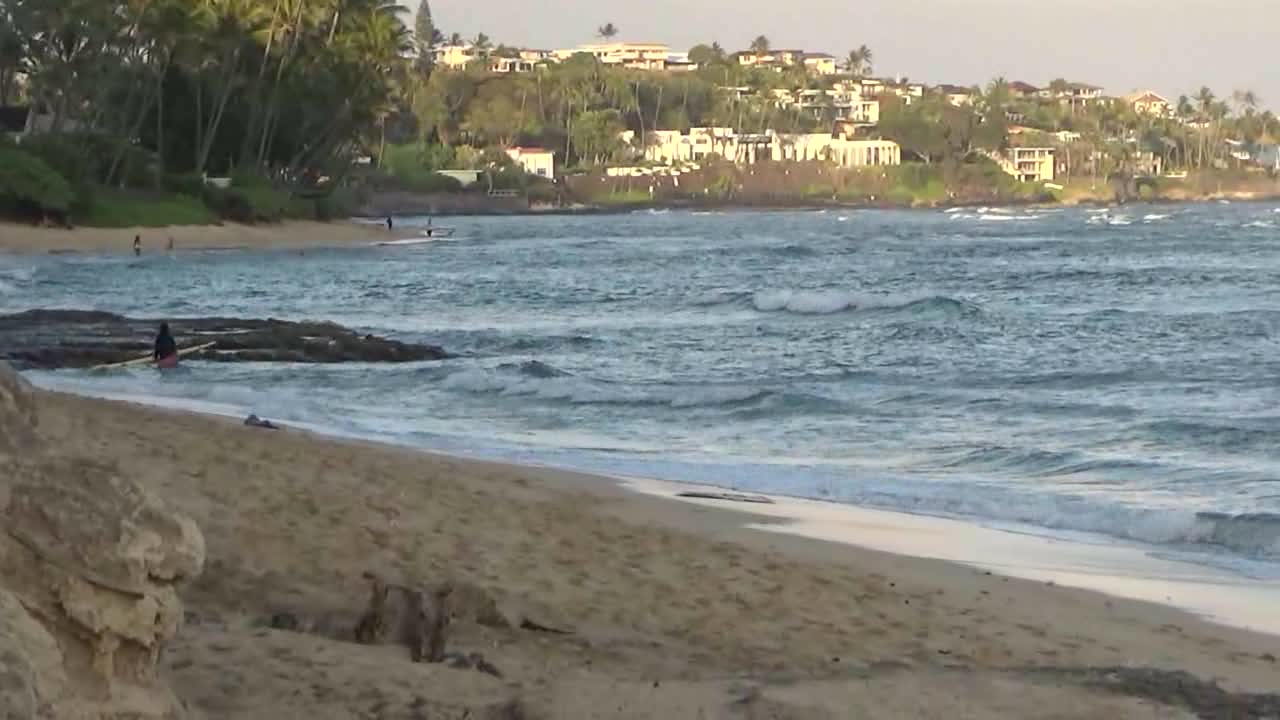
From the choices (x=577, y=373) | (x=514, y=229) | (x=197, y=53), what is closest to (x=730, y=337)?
(x=577, y=373)

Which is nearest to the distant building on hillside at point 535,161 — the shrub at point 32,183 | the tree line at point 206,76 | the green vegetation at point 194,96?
the tree line at point 206,76

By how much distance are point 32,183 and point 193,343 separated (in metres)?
40.9

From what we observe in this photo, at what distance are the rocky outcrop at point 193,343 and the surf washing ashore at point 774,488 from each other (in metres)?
0.85

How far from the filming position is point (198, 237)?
70.9m

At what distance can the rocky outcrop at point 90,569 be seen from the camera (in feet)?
13.6

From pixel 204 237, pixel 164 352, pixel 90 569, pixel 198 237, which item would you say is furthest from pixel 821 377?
pixel 204 237

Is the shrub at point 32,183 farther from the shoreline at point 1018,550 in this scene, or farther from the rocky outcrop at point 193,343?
the shoreline at point 1018,550

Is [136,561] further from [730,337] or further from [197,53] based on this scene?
[197,53]

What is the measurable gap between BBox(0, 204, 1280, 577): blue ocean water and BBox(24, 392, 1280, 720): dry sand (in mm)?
2893

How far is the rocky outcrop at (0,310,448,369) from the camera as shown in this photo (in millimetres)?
24031

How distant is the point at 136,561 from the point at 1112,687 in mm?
3848

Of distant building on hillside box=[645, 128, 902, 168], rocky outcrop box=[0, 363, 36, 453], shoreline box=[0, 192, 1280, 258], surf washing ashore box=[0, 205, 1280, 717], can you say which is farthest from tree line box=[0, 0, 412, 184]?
distant building on hillside box=[645, 128, 902, 168]

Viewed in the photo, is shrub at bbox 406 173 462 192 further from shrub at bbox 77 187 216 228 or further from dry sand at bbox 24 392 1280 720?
dry sand at bbox 24 392 1280 720

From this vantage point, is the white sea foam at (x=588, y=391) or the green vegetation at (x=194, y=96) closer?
the white sea foam at (x=588, y=391)
